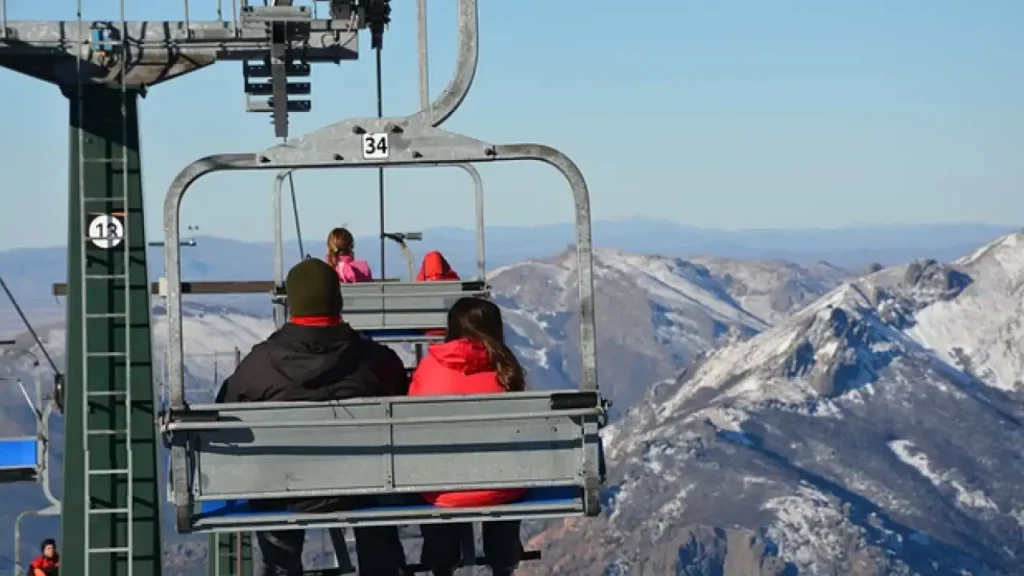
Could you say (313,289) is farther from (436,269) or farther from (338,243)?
(436,269)

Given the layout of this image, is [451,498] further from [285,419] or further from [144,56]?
[144,56]

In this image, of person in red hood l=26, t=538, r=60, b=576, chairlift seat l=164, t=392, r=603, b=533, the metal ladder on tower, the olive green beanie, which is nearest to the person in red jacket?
chairlift seat l=164, t=392, r=603, b=533

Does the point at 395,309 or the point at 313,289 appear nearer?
the point at 313,289

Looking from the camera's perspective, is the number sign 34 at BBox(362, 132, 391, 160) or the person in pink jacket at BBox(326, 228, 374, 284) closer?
the number sign 34 at BBox(362, 132, 391, 160)

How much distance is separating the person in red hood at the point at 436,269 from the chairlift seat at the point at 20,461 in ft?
29.8

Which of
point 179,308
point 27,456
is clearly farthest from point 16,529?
point 179,308

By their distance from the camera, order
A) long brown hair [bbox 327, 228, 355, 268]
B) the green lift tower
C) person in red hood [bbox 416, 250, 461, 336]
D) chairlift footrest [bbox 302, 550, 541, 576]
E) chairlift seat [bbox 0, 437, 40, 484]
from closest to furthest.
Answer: chairlift footrest [bbox 302, 550, 541, 576] → long brown hair [bbox 327, 228, 355, 268] → the green lift tower → person in red hood [bbox 416, 250, 461, 336] → chairlift seat [bbox 0, 437, 40, 484]

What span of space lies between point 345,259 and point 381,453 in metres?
9.13

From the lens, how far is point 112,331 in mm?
19000

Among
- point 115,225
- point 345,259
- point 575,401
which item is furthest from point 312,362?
point 115,225

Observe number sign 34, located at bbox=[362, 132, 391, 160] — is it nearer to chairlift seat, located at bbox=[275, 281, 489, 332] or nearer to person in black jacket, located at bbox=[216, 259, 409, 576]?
person in black jacket, located at bbox=[216, 259, 409, 576]

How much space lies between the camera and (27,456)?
2691cm

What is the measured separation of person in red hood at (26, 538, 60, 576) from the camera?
19.6 meters

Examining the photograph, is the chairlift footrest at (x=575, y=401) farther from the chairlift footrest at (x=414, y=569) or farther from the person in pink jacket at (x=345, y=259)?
the person in pink jacket at (x=345, y=259)
